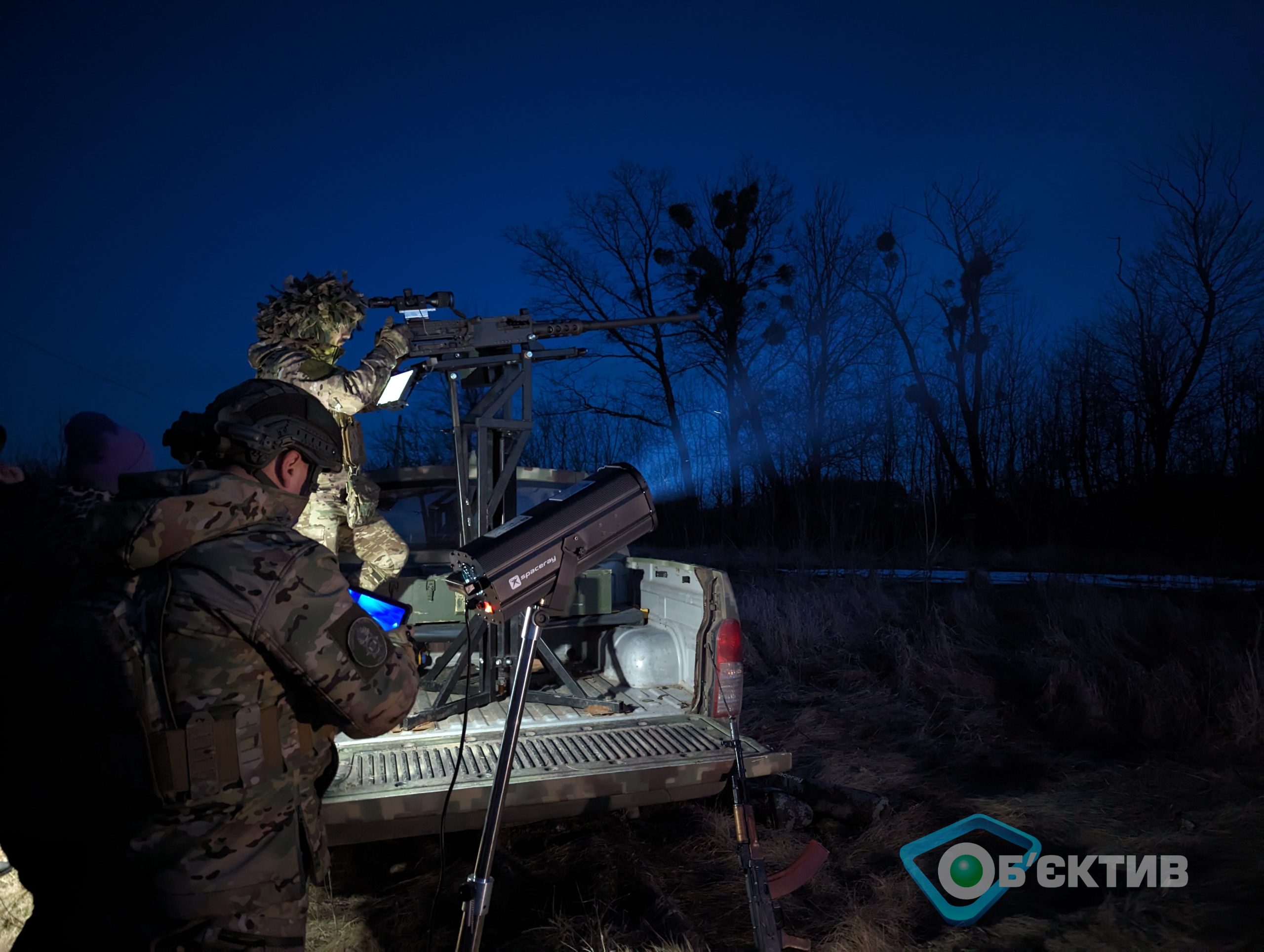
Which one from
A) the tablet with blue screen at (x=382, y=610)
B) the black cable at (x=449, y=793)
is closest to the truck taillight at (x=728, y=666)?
the black cable at (x=449, y=793)

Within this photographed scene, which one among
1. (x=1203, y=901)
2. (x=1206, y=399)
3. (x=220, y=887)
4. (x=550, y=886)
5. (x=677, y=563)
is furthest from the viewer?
(x=1206, y=399)

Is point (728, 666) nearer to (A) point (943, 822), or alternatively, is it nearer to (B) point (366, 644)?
(A) point (943, 822)

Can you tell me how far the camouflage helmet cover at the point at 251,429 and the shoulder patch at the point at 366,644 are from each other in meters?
0.43

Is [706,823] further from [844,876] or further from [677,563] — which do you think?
[677,563]

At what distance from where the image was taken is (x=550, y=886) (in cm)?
320

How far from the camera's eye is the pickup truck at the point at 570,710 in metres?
2.85

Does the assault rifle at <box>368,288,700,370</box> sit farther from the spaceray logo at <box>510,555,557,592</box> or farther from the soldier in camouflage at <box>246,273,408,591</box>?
the spaceray logo at <box>510,555,557,592</box>

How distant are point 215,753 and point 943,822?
3.50 meters

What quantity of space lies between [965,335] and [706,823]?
65.3ft

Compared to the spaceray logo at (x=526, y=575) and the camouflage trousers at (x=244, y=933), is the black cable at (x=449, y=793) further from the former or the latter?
the camouflage trousers at (x=244, y=933)

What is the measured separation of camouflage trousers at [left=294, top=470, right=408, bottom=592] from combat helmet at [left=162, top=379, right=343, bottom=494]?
6.86 feet

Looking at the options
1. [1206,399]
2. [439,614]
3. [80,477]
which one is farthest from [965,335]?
[80,477]

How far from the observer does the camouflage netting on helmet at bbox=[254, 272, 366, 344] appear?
3814mm

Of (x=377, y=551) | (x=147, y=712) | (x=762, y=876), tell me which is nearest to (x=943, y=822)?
(x=762, y=876)
